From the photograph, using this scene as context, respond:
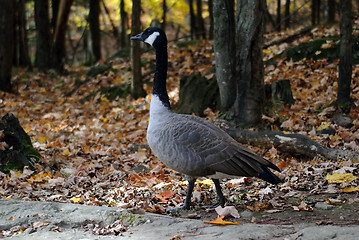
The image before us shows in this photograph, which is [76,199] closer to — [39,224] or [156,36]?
[39,224]

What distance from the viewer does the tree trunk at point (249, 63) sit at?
6.97 meters

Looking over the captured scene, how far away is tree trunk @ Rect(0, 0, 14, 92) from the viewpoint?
13.9 m

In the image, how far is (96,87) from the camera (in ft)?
46.3

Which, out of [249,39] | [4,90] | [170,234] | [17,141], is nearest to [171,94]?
[249,39]

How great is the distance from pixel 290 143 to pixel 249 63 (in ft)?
5.52

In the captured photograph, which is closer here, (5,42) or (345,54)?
(345,54)

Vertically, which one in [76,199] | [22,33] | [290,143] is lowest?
[76,199]

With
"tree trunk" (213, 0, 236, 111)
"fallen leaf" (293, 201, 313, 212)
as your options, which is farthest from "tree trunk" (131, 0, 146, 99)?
"fallen leaf" (293, 201, 313, 212)

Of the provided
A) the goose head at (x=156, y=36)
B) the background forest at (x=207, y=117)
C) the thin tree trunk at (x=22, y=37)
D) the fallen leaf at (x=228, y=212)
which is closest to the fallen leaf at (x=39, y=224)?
the background forest at (x=207, y=117)

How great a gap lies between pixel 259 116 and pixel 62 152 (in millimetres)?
3967

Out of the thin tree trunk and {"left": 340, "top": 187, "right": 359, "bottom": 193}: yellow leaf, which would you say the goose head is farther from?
the thin tree trunk

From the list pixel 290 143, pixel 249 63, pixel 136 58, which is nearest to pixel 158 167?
pixel 290 143

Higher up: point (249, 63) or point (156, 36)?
point (156, 36)

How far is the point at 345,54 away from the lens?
7754 millimetres
